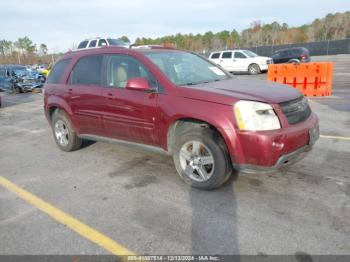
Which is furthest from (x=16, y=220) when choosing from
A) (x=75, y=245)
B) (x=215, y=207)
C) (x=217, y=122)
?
(x=217, y=122)

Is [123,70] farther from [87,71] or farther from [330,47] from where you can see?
[330,47]

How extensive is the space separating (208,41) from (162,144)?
105 m

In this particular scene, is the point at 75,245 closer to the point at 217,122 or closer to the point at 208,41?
the point at 217,122

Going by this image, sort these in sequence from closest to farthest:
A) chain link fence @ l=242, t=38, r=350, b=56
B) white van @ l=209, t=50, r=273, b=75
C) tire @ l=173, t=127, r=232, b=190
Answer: tire @ l=173, t=127, r=232, b=190 < white van @ l=209, t=50, r=273, b=75 < chain link fence @ l=242, t=38, r=350, b=56

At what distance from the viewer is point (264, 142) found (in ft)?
11.4

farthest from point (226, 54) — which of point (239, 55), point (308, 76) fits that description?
point (308, 76)

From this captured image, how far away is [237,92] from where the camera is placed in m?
3.82

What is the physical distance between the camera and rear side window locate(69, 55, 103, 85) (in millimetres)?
5141

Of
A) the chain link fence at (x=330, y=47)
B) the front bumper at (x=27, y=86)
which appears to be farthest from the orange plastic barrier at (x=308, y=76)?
the chain link fence at (x=330, y=47)

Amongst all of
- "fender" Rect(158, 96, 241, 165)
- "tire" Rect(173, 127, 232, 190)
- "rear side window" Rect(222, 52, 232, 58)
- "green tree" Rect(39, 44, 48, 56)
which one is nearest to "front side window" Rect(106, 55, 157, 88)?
"fender" Rect(158, 96, 241, 165)

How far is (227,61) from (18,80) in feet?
43.1

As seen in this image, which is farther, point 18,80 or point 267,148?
point 18,80

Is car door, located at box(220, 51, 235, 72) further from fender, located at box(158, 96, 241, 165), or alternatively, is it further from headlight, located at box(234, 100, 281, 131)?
headlight, located at box(234, 100, 281, 131)

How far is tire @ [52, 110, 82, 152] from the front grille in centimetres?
376
